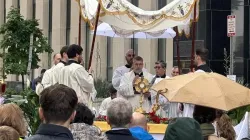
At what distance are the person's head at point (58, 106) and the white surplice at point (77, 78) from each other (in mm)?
6528

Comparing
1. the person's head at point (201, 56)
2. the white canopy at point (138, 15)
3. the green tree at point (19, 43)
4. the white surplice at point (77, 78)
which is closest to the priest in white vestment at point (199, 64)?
the person's head at point (201, 56)

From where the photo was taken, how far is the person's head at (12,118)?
6344mm

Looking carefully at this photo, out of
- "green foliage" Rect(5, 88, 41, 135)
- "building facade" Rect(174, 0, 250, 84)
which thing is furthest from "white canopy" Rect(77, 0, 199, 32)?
"building facade" Rect(174, 0, 250, 84)

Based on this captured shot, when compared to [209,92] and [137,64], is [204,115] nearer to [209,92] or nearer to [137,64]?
[209,92]

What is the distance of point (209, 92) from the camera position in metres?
8.24

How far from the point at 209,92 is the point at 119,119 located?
2.07 m

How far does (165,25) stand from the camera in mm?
13734

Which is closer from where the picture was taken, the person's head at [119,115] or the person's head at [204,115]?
the person's head at [119,115]

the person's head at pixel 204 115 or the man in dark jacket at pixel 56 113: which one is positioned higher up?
the man in dark jacket at pixel 56 113

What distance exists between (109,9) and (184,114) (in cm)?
292

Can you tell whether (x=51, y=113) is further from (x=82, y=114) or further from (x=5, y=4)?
(x=5, y=4)

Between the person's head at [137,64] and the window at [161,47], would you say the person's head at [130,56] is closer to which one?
the person's head at [137,64]

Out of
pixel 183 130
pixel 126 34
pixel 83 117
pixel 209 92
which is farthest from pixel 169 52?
pixel 183 130

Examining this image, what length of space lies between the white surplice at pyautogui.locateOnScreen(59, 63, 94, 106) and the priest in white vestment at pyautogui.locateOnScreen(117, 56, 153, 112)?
5.23ft
